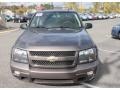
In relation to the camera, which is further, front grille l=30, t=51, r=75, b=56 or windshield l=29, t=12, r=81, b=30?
windshield l=29, t=12, r=81, b=30

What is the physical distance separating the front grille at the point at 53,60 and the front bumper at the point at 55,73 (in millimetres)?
98

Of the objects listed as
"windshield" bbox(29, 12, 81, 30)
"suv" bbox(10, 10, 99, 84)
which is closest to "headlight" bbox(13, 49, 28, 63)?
"suv" bbox(10, 10, 99, 84)

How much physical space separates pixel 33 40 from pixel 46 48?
52cm

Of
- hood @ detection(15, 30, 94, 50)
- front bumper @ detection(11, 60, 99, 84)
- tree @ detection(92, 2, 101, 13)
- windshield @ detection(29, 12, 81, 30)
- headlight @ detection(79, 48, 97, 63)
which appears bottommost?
tree @ detection(92, 2, 101, 13)

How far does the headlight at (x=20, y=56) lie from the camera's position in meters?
5.41

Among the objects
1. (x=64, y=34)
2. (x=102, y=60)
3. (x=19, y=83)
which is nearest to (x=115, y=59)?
(x=102, y=60)

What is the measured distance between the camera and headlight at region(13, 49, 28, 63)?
17.8 feet

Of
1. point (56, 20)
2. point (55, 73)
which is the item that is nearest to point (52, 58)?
point (55, 73)

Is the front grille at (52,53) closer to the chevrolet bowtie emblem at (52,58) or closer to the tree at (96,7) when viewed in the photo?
the chevrolet bowtie emblem at (52,58)

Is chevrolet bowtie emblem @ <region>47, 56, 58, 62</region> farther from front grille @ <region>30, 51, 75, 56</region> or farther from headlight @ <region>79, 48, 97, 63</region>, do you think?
headlight @ <region>79, 48, 97, 63</region>

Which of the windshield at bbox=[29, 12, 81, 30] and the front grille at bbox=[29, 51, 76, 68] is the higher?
the windshield at bbox=[29, 12, 81, 30]

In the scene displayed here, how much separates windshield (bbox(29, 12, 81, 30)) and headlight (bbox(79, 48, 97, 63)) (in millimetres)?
1461

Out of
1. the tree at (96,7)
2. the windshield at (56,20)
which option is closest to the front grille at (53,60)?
the windshield at (56,20)

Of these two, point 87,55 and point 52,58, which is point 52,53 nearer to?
point 52,58
